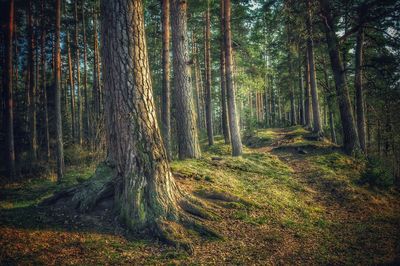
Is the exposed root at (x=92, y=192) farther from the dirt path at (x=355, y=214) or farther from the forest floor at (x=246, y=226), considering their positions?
the dirt path at (x=355, y=214)

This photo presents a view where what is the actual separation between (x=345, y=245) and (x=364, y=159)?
31.1 ft

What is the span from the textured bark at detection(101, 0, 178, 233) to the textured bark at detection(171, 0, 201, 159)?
192 inches

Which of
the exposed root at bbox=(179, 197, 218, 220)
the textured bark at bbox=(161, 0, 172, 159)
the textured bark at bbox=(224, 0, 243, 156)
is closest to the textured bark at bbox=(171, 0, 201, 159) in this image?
the textured bark at bbox=(161, 0, 172, 159)

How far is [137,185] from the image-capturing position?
4770 mm

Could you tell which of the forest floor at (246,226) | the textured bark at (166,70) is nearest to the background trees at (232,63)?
the textured bark at (166,70)

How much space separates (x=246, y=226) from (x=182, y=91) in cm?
636

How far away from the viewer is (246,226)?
18.1ft

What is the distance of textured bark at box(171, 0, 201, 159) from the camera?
9867 millimetres

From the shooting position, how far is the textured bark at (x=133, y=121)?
473 centimetres

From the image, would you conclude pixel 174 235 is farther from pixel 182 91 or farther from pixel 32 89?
pixel 32 89

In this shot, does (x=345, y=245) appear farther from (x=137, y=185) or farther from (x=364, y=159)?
(x=364, y=159)

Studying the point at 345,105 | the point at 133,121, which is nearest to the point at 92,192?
the point at 133,121

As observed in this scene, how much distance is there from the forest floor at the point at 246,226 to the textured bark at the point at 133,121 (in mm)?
582

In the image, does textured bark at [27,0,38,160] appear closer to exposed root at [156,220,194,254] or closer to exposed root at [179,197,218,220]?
exposed root at [179,197,218,220]
